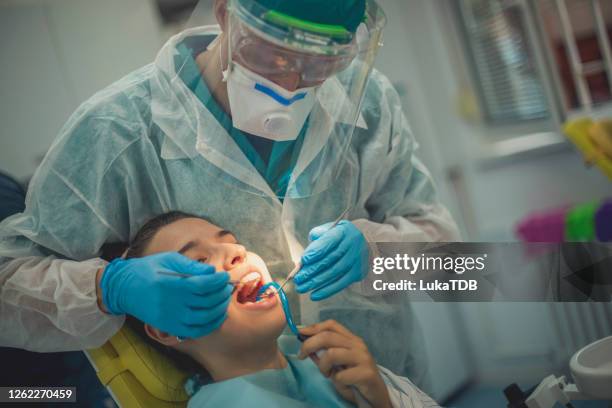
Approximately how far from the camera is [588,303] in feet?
4.65

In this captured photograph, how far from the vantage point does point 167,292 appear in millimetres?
1101

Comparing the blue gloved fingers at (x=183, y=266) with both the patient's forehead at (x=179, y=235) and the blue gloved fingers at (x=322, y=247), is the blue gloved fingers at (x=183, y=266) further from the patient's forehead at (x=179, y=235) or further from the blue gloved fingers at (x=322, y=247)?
the blue gloved fingers at (x=322, y=247)

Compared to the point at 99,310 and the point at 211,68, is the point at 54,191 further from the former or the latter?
the point at 211,68

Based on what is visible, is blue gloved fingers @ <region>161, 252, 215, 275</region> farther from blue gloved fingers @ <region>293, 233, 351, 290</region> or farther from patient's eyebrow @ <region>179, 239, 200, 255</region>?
blue gloved fingers @ <region>293, 233, 351, 290</region>

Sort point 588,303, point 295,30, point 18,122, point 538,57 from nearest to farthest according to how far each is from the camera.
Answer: point 295,30
point 18,122
point 588,303
point 538,57

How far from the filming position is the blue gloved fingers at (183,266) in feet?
3.66

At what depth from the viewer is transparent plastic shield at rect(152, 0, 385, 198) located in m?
1.07

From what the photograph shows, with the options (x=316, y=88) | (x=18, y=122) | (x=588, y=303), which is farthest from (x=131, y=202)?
(x=588, y=303)

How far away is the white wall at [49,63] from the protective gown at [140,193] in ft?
0.33

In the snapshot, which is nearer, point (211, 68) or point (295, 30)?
point (295, 30)

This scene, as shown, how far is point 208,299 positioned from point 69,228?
0.31 metres

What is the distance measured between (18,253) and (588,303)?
127cm

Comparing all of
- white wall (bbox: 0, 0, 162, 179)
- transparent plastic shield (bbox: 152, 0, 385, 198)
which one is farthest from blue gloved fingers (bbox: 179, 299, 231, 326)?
white wall (bbox: 0, 0, 162, 179)

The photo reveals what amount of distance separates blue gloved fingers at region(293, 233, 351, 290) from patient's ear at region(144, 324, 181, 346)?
275 mm
